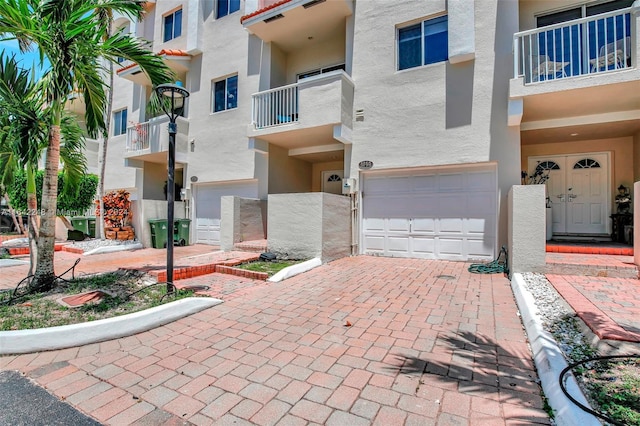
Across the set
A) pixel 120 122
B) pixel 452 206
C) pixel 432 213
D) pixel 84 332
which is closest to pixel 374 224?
pixel 432 213

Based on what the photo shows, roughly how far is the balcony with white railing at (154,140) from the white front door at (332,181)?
613 centimetres

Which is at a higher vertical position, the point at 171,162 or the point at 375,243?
the point at 171,162

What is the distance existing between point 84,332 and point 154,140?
11.4 metres

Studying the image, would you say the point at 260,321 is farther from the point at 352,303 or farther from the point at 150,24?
the point at 150,24

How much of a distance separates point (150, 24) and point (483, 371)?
805 inches

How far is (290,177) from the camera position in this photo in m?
13.1

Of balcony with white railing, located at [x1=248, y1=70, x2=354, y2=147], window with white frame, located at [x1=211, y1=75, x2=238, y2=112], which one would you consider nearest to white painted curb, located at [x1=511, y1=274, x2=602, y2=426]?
balcony with white railing, located at [x1=248, y1=70, x2=354, y2=147]

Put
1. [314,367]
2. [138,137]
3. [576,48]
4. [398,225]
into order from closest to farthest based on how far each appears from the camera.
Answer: [314,367]
[576,48]
[398,225]
[138,137]

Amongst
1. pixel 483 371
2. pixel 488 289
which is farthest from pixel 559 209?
pixel 483 371

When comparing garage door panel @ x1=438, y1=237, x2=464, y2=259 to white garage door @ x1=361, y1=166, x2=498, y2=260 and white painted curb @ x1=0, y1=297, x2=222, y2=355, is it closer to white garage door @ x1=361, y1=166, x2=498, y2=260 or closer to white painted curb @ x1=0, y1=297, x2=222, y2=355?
white garage door @ x1=361, y1=166, x2=498, y2=260

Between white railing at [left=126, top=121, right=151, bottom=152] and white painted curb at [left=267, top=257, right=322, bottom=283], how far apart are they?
9811 millimetres

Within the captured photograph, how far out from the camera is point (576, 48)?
8.08 metres

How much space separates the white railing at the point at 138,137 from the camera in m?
14.0

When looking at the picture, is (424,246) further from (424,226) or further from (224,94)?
(224,94)
